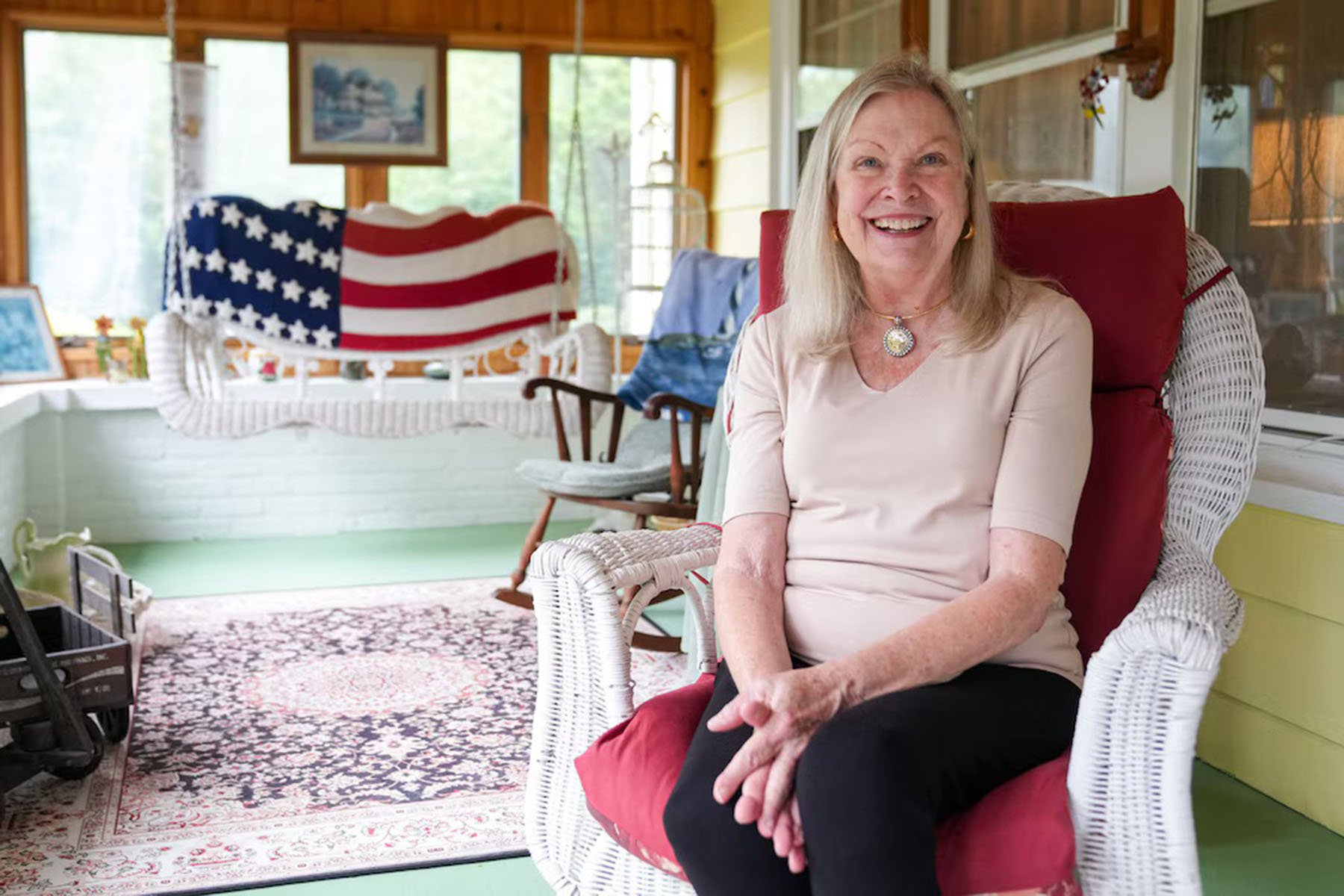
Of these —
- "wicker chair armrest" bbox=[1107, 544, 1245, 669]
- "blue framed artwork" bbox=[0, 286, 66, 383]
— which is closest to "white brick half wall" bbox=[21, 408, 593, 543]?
"blue framed artwork" bbox=[0, 286, 66, 383]

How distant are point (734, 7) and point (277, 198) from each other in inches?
81.4

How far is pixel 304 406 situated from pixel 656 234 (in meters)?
2.19

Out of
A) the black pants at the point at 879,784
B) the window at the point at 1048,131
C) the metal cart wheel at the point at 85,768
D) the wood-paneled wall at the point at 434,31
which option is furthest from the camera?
the wood-paneled wall at the point at 434,31

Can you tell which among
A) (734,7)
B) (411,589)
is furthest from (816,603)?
(734,7)

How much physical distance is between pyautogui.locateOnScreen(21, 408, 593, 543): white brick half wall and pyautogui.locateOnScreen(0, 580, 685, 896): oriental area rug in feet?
3.70

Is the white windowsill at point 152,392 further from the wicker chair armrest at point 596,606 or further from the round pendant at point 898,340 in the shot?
the round pendant at point 898,340

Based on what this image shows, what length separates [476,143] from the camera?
18.9 feet

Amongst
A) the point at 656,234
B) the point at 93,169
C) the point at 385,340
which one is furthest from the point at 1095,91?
the point at 93,169

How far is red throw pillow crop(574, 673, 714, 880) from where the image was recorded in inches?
62.0

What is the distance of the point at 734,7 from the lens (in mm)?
5621

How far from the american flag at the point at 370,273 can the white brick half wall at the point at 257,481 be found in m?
0.95

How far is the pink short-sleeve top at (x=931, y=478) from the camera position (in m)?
1.70

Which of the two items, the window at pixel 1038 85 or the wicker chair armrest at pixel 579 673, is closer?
the wicker chair armrest at pixel 579 673

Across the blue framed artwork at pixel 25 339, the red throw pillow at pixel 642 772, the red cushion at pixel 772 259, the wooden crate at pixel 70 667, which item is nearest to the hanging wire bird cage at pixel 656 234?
the blue framed artwork at pixel 25 339
